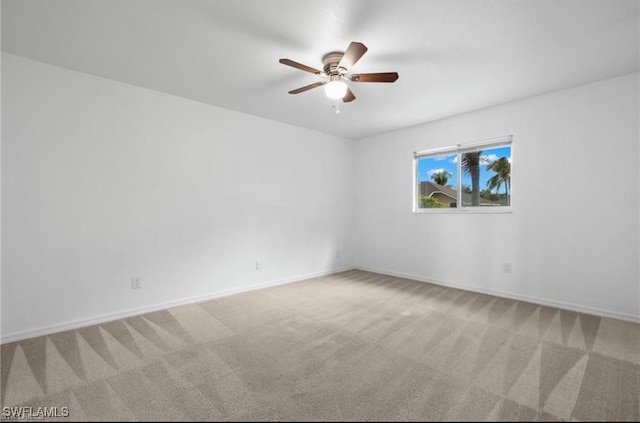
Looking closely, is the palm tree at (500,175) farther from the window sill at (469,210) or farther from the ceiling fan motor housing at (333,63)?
the ceiling fan motor housing at (333,63)

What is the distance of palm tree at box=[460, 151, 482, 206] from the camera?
3.99 m

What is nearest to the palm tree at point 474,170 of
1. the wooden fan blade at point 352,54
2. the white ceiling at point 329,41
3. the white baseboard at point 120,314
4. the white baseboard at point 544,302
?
the white ceiling at point 329,41

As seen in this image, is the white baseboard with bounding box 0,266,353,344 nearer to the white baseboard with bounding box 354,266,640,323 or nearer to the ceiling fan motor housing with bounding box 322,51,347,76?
the white baseboard with bounding box 354,266,640,323

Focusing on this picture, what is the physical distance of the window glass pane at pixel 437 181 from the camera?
4254mm

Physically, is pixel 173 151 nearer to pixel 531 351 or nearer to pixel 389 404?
pixel 389 404

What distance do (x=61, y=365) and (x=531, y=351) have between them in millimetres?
3493

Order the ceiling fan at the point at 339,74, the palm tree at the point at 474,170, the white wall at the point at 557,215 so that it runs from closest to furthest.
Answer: the ceiling fan at the point at 339,74
the white wall at the point at 557,215
the palm tree at the point at 474,170

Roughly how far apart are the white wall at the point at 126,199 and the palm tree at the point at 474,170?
101 inches

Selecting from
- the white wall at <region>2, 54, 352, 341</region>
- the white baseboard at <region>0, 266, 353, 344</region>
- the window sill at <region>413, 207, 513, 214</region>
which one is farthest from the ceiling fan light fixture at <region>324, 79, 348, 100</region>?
the white baseboard at <region>0, 266, 353, 344</region>

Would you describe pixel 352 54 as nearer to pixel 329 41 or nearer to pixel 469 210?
pixel 329 41

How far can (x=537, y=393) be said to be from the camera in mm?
1704

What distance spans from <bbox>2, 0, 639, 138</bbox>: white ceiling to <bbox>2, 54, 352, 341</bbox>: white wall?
39cm

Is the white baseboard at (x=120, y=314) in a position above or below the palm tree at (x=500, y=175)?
below

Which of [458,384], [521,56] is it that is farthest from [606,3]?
[458,384]
